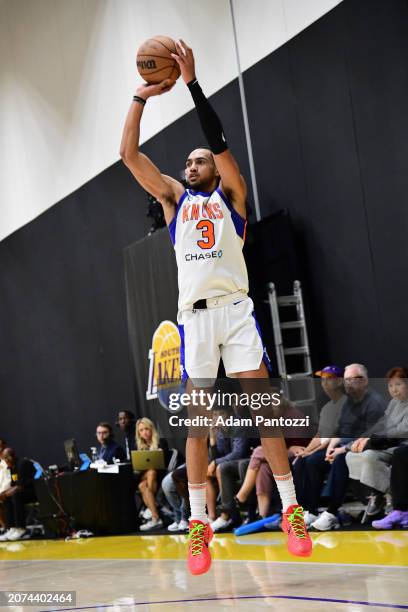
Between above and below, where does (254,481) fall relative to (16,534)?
above

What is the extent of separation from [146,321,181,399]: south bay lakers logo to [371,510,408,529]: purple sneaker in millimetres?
4323

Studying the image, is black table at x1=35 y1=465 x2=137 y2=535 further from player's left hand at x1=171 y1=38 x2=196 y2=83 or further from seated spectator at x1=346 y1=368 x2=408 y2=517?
player's left hand at x1=171 y1=38 x2=196 y2=83

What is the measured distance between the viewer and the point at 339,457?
721 cm

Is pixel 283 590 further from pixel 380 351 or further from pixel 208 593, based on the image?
pixel 380 351

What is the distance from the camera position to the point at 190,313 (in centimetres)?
466

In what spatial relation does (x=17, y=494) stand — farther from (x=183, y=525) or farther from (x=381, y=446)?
(x=381, y=446)

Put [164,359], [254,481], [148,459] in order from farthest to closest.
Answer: [164,359] → [148,459] → [254,481]

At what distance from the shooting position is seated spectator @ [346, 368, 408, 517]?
6875 millimetres

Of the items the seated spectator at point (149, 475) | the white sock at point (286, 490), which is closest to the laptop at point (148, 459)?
the seated spectator at point (149, 475)

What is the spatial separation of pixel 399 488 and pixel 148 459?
3.92m

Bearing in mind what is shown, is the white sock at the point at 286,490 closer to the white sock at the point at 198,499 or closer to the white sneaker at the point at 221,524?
the white sock at the point at 198,499

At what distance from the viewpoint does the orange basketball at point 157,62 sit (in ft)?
15.7

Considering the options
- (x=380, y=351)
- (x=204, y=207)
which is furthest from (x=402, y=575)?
(x=380, y=351)

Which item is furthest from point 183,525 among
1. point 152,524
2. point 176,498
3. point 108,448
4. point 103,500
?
point 108,448
